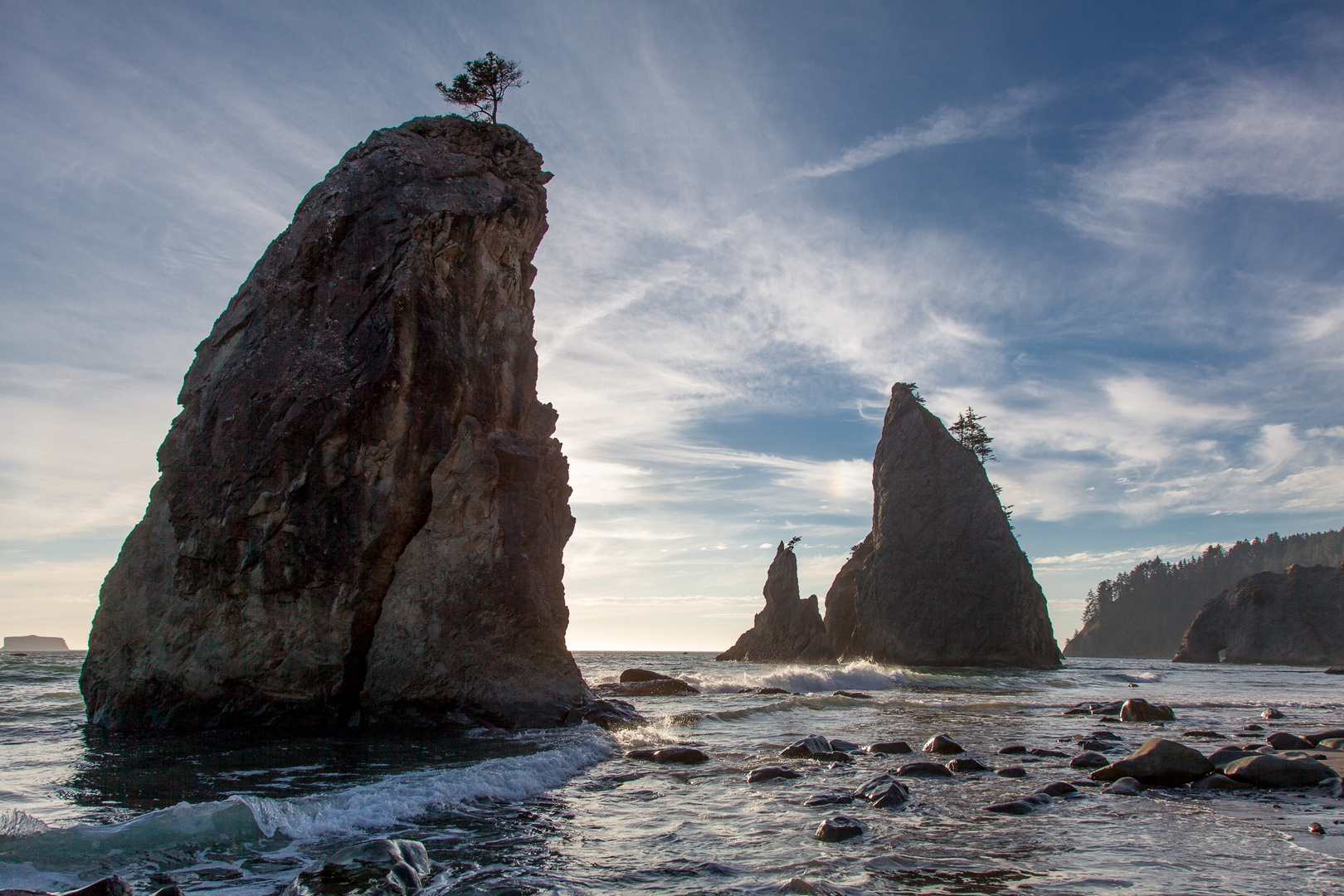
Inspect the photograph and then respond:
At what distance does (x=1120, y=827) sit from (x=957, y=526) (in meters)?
48.4

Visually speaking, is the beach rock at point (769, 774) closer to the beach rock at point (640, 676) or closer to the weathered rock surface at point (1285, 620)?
the beach rock at point (640, 676)

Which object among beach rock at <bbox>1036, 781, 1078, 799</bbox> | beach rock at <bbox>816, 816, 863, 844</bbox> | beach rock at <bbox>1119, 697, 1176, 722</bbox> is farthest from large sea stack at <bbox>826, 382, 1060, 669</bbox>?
beach rock at <bbox>816, 816, 863, 844</bbox>

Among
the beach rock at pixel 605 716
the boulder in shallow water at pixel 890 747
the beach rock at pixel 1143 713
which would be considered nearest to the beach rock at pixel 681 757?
the boulder in shallow water at pixel 890 747

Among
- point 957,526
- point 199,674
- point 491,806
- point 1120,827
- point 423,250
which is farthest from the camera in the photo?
point 957,526

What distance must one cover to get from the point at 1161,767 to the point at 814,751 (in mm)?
5184

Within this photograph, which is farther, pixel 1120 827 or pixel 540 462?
pixel 540 462

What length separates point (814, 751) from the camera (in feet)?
41.6

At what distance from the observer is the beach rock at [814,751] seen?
482 inches

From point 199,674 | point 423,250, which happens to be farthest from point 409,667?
point 423,250

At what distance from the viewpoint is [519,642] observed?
15844 millimetres

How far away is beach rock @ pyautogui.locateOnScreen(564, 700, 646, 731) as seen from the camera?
16.1m

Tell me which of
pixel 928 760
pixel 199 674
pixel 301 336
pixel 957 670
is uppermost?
pixel 301 336

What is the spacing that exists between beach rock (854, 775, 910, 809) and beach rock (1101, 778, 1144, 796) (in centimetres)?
266

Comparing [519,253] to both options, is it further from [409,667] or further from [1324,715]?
[1324,715]
